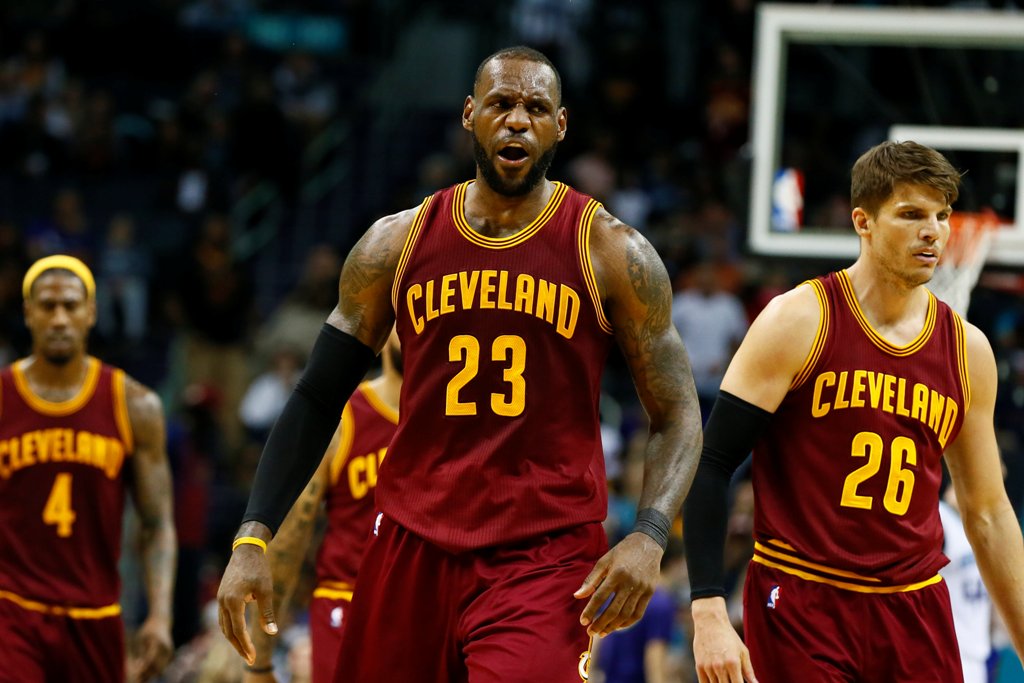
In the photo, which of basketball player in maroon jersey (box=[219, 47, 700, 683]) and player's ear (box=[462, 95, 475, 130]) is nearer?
basketball player in maroon jersey (box=[219, 47, 700, 683])

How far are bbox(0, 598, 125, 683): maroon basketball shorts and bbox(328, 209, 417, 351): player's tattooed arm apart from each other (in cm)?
286

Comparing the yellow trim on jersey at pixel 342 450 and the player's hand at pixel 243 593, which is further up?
the yellow trim on jersey at pixel 342 450

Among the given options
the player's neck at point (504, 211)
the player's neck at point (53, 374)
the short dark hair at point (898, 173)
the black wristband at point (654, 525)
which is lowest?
the black wristband at point (654, 525)

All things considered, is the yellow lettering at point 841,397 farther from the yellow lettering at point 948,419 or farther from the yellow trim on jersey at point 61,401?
the yellow trim on jersey at point 61,401

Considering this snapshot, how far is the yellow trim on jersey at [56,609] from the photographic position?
762cm

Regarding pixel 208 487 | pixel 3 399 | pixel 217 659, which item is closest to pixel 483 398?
pixel 3 399

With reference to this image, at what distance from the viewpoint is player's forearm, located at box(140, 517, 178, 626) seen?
805 centimetres

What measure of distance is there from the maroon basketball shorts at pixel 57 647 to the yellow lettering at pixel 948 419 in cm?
402

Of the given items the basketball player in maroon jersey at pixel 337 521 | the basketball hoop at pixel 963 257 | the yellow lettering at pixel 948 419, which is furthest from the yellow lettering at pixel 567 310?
the basketball hoop at pixel 963 257

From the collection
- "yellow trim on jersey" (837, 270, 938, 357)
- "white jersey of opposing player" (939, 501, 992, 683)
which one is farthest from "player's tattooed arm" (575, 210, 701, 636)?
"white jersey of opposing player" (939, 501, 992, 683)

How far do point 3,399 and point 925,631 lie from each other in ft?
14.9

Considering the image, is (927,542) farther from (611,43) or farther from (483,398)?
(611,43)

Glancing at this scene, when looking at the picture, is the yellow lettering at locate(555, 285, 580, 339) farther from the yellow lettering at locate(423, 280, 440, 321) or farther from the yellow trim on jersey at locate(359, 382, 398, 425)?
the yellow trim on jersey at locate(359, 382, 398, 425)

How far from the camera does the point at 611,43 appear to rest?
65.6 ft
